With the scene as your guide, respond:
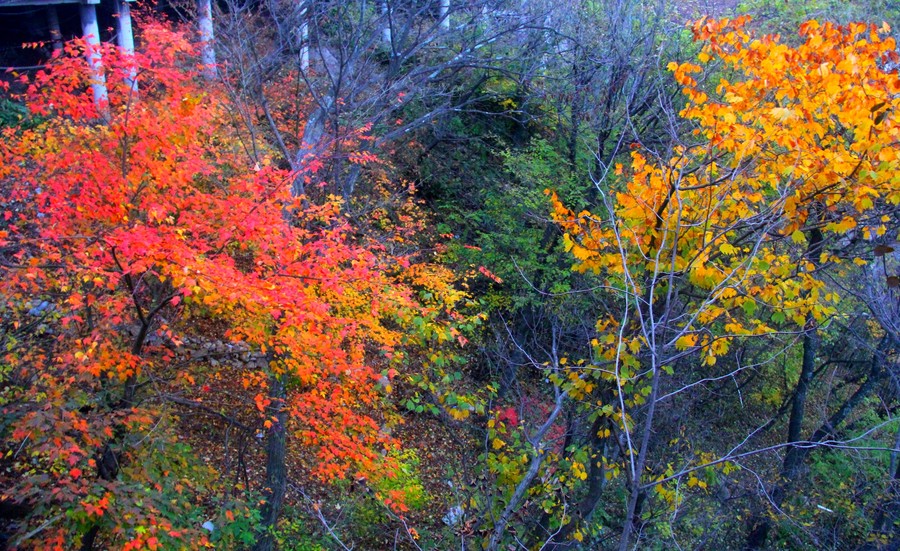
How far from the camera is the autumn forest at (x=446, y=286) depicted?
4809 mm

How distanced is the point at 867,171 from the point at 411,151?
11423 mm

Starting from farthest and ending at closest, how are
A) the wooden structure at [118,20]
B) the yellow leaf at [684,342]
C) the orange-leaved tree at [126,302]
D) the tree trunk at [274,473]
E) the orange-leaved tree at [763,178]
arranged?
the wooden structure at [118,20], the tree trunk at [274,473], the orange-leaved tree at [126,302], the yellow leaf at [684,342], the orange-leaved tree at [763,178]

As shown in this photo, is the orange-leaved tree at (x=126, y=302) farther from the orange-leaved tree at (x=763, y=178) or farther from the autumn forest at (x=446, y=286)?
the orange-leaved tree at (x=763, y=178)

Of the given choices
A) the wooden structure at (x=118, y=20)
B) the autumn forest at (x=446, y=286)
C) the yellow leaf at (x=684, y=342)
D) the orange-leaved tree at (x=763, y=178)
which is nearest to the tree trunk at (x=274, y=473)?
the autumn forest at (x=446, y=286)

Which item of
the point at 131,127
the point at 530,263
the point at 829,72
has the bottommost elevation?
the point at 530,263

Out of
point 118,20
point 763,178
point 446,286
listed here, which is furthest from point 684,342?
point 118,20

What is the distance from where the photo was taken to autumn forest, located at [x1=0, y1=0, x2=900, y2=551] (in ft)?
15.8

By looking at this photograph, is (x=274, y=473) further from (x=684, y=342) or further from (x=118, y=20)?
(x=118, y=20)

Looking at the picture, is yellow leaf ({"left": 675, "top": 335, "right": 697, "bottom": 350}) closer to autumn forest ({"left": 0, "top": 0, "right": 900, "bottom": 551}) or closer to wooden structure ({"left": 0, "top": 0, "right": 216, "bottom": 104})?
autumn forest ({"left": 0, "top": 0, "right": 900, "bottom": 551})

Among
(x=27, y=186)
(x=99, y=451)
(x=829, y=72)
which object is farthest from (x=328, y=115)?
(x=829, y=72)

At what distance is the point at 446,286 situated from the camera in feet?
29.3

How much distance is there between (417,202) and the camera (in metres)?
Answer: 14.5

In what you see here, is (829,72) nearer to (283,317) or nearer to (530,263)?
(283,317)

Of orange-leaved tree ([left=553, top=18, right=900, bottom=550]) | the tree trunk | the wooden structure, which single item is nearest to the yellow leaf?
orange-leaved tree ([left=553, top=18, right=900, bottom=550])
